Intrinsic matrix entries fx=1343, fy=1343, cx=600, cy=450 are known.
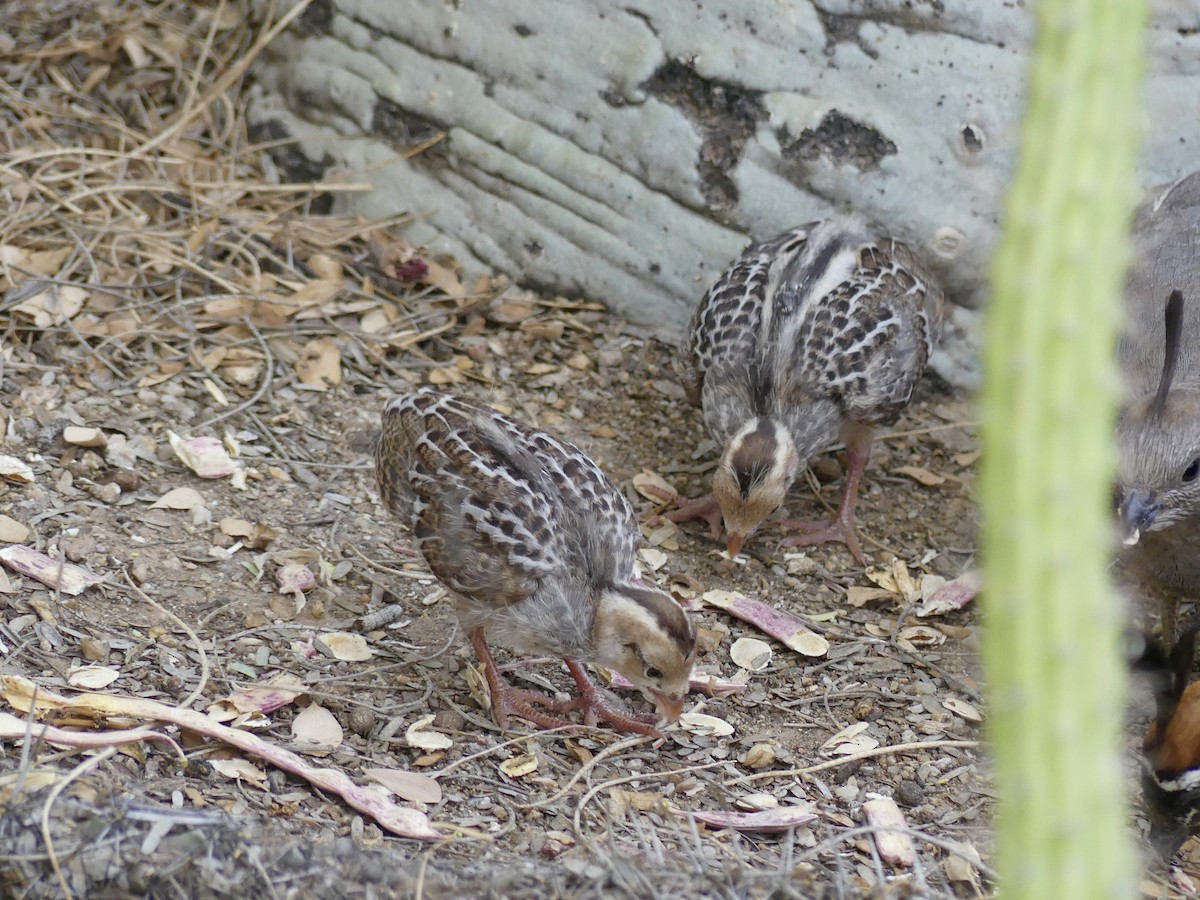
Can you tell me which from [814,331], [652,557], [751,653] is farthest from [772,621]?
[814,331]

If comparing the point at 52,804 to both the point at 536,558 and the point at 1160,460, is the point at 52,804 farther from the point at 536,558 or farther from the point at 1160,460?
the point at 1160,460

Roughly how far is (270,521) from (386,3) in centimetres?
280

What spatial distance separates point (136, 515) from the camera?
4.92 metres

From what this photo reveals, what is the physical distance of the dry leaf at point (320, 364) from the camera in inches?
230

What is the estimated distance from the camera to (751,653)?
15.8ft

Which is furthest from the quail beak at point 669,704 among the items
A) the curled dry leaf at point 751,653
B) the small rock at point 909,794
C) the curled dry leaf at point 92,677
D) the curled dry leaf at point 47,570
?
the curled dry leaf at point 47,570

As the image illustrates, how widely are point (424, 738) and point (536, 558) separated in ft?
2.14

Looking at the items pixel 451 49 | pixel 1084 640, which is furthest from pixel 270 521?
pixel 1084 640

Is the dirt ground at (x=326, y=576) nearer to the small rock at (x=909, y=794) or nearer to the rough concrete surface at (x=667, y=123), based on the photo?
the small rock at (x=909, y=794)

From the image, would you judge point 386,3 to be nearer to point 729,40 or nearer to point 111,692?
point 729,40

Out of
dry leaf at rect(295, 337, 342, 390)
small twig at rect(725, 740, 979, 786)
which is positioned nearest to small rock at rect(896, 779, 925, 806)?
small twig at rect(725, 740, 979, 786)

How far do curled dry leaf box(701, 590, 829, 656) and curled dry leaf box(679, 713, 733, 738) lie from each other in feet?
1.74

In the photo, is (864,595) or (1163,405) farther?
(864,595)

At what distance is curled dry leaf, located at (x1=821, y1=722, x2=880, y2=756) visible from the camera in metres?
4.31
